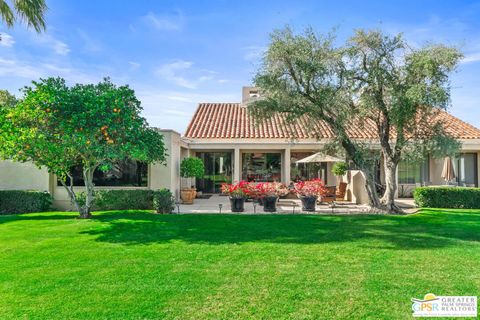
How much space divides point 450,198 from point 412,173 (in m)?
6.05

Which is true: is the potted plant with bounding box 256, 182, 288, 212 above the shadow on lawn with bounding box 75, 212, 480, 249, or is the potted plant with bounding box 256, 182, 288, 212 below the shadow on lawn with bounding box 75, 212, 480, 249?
above

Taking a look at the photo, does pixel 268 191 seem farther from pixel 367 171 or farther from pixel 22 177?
pixel 22 177

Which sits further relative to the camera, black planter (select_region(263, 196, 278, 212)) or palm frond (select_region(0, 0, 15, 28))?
black planter (select_region(263, 196, 278, 212))

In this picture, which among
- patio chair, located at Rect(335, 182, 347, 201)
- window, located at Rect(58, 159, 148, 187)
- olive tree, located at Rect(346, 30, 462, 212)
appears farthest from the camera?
patio chair, located at Rect(335, 182, 347, 201)

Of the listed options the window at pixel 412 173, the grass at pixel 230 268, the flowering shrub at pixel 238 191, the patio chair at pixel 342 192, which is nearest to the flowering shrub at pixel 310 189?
the flowering shrub at pixel 238 191

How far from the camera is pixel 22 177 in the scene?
15914 millimetres

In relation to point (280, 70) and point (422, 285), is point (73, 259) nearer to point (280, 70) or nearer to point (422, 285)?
point (422, 285)

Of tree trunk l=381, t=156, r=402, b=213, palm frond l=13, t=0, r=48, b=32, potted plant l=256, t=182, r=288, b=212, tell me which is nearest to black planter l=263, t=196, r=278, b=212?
potted plant l=256, t=182, r=288, b=212

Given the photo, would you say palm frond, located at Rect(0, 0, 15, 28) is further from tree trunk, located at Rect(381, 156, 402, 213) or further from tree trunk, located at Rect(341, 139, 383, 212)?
tree trunk, located at Rect(381, 156, 402, 213)

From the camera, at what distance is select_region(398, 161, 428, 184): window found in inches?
845

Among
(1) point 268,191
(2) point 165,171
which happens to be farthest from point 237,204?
(2) point 165,171

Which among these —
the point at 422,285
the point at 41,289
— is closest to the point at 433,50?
the point at 422,285

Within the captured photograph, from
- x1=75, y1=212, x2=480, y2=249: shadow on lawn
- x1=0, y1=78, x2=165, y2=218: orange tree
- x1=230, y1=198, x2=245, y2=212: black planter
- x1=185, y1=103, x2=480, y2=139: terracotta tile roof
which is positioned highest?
x1=185, y1=103, x2=480, y2=139: terracotta tile roof

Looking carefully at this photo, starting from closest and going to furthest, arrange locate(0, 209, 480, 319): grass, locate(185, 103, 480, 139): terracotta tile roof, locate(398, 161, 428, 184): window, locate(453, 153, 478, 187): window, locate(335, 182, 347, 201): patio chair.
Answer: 1. locate(0, 209, 480, 319): grass
2. locate(335, 182, 347, 201): patio chair
3. locate(185, 103, 480, 139): terracotta tile roof
4. locate(453, 153, 478, 187): window
5. locate(398, 161, 428, 184): window
